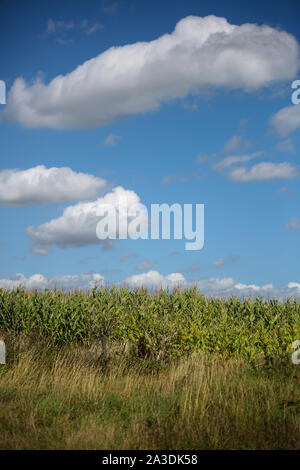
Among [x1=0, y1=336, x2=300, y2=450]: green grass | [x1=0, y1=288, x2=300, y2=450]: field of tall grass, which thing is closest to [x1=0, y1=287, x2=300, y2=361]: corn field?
[x1=0, y1=288, x2=300, y2=450]: field of tall grass

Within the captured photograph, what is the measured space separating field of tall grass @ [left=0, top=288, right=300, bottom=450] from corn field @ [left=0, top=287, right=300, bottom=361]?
0.06m

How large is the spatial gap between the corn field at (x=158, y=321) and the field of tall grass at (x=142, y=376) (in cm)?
6

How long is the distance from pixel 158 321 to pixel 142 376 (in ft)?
9.67

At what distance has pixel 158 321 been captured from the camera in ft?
53.7

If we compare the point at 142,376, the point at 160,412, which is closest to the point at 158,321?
the point at 142,376

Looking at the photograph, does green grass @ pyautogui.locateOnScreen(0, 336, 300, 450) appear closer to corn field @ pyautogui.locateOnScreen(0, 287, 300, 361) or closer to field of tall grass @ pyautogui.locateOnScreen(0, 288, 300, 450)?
field of tall grass @ pyautogui.locateOnScreen(0, 288, 300, 450)

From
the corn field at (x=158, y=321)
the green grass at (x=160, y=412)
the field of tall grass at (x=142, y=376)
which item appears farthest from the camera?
the corn field at (x=158, y=321)

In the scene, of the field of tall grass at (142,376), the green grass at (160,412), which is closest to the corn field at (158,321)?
the field of tall grass at (142,376)

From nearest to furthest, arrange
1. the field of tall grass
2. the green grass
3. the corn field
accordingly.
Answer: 1. the green grass
2. the field of tall grass
3. the corn field

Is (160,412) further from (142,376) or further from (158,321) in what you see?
(158,321)

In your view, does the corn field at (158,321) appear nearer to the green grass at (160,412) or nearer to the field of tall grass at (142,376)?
the field of tall grass at (142,376)

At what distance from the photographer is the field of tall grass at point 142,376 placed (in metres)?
7.97

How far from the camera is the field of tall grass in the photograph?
7.97m
